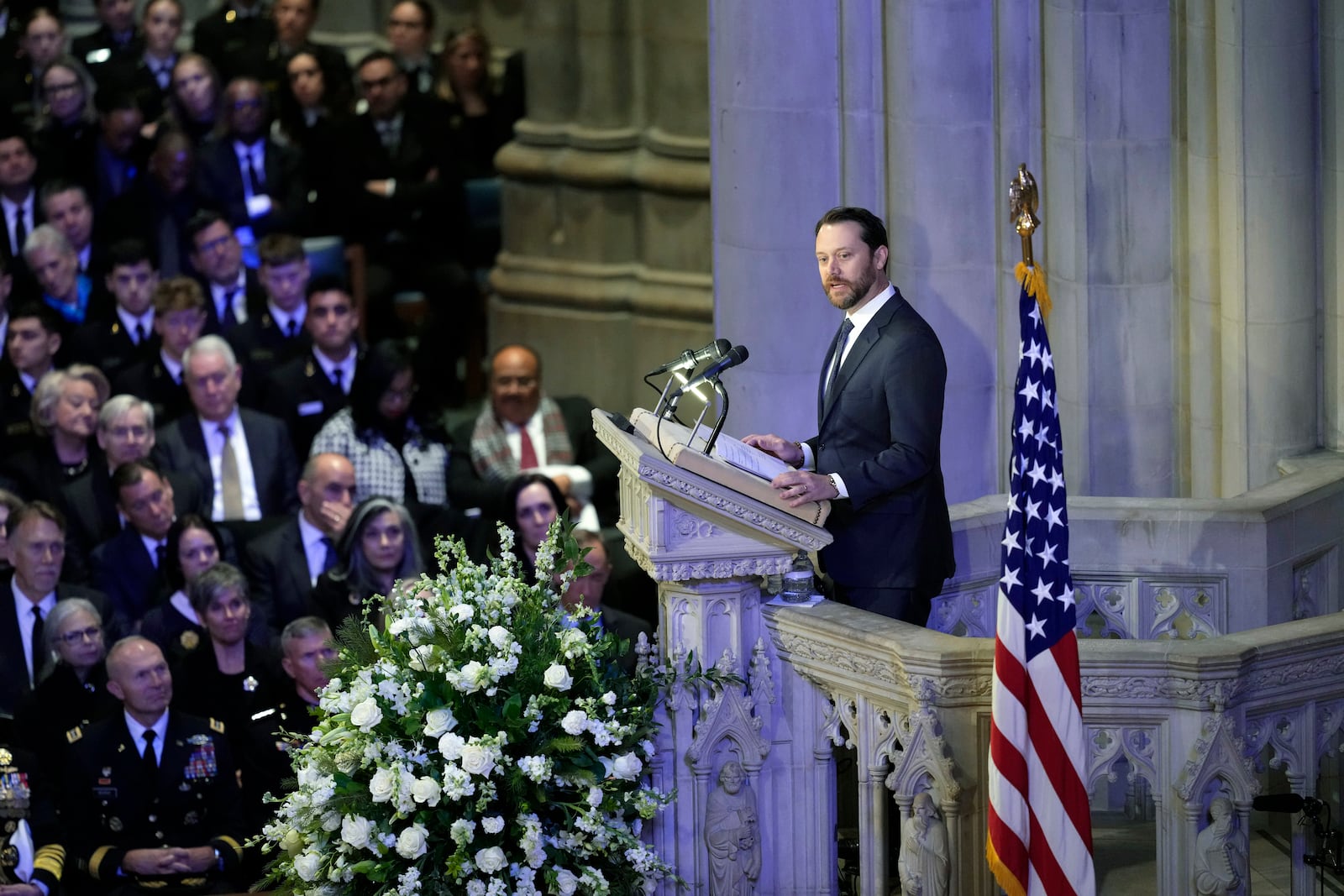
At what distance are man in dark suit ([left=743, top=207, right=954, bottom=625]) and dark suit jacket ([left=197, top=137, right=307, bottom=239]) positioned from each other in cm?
709

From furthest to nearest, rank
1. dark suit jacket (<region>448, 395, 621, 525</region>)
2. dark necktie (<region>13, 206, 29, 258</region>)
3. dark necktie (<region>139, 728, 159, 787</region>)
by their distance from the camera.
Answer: dark necktie (<region>13, 206, 29, 258</region>)
dark suit jacket (<region>448, 395, 621, 525</region>)
dark necktie (<region>139, 728, 159, 787</region>)

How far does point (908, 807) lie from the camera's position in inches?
230

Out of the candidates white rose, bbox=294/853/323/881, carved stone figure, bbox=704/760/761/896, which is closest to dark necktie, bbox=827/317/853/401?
carved stone figure, bbox=704/760/761/896

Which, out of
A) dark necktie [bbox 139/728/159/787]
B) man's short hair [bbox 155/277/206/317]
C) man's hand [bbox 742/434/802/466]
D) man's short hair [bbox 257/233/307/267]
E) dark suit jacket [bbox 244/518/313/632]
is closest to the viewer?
man's hand [bbox 742/434/802/466]

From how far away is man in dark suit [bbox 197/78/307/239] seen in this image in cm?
1312

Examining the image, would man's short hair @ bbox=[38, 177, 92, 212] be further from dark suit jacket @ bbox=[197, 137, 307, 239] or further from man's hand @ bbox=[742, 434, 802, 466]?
man's hand @ bbox=[742, 434, 802, 466]

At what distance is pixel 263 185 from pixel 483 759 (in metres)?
7.93

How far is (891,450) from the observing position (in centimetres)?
625

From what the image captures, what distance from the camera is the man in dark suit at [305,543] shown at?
400 inches

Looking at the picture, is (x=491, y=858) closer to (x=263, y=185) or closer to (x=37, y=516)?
(x=37, y=516)

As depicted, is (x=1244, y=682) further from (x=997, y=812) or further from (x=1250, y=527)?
(x=1250, y=527)

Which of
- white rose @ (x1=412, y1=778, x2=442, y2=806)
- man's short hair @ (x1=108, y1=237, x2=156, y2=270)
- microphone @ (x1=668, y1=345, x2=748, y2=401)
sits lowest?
white rose @ (x1=412, y1=778, x2=442, y2=806)

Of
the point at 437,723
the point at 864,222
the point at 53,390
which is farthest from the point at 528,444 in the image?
the point at 437,723

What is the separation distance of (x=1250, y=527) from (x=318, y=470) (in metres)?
4.21
